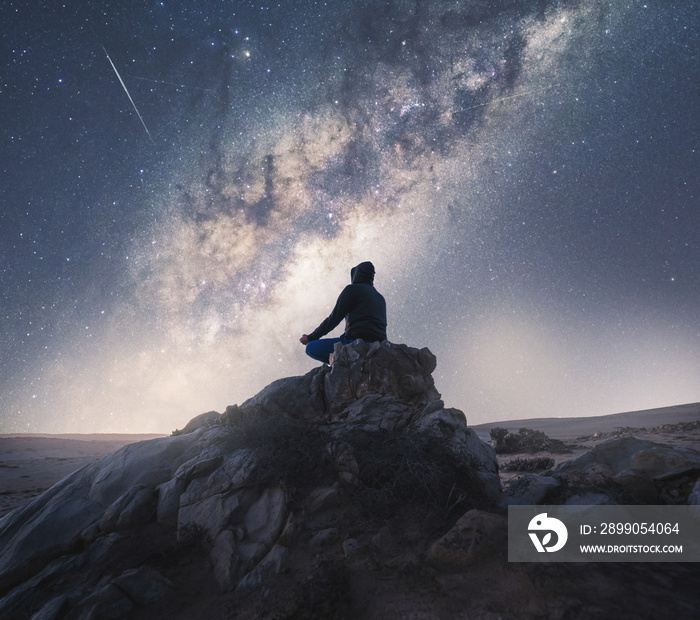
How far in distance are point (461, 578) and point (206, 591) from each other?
2868 mm

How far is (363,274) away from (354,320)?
1.30m

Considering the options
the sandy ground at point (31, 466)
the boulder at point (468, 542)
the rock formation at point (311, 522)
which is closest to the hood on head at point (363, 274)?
the rock formation at point (311, 522)

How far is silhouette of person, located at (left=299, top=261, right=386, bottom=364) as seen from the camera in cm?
692

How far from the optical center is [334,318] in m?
6.89

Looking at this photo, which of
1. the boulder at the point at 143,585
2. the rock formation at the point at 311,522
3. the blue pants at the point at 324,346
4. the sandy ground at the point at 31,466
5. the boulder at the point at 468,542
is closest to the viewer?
the rock formation at the point at 311,522

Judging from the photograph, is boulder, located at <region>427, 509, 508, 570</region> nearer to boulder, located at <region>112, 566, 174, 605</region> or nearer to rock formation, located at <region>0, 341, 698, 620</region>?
rock formation, located at <region>0, 341, 698, 620</region>

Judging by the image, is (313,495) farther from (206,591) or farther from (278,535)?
(206,591)

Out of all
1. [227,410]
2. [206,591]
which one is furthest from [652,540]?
[227,410]

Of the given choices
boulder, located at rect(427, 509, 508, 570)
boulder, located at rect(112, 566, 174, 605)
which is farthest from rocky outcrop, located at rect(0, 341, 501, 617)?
boulder, located at rect(427, 509, 508, 570)

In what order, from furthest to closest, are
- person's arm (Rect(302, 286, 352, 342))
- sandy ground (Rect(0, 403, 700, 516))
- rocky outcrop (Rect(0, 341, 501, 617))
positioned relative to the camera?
sandy ground (Rect(0, 403, 700, 516))
person's arm (Rect(302, 286, 352, 342))
rocky outcrop (Rect(0, 341, 501, 617))

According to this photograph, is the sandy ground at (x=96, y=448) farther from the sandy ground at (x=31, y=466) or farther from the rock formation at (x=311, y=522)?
the rock formation at (x=311, y=522)

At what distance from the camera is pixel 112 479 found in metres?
5.67

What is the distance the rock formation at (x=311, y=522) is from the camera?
306cm

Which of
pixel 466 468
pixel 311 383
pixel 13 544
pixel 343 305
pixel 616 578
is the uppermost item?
pixel 343 305
